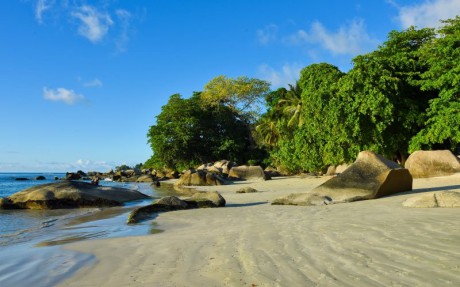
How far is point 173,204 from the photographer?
12562 mm

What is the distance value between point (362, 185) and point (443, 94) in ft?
41.3

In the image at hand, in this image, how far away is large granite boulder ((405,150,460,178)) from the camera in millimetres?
19281

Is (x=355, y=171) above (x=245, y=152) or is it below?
below

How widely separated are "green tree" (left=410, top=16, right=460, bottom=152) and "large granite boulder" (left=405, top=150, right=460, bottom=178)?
157cm

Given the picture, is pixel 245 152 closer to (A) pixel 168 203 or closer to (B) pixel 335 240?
(A) pixel 168 203

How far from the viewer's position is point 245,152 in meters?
56.0

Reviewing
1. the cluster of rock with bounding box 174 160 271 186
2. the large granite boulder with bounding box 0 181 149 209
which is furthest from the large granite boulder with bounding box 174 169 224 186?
the large granite boulder with bounding box 0 181 149 209

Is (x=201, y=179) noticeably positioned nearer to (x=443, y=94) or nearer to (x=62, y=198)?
(x=62, y=198)

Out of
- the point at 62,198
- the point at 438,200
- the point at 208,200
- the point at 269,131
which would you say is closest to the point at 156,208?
the point at 208,200

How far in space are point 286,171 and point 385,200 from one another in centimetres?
3221

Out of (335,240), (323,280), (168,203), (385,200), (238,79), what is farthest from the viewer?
(238,79)

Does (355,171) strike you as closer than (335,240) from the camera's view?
No

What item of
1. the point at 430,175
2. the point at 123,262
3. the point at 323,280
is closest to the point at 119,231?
the point at 123,262

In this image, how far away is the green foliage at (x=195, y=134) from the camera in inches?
2127
